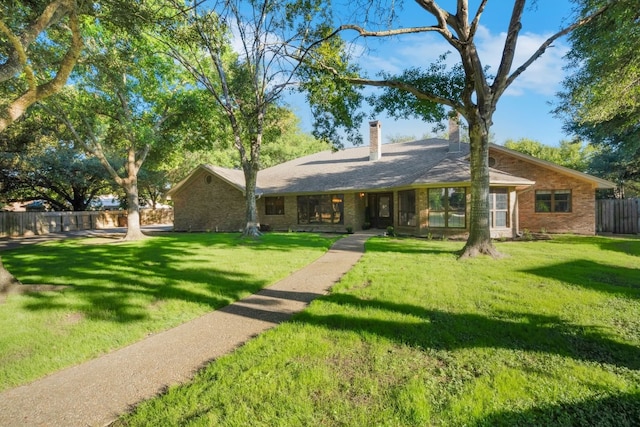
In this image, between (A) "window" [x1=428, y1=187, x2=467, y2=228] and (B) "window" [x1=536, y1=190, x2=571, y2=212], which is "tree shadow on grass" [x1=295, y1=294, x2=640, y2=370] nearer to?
(A) "window" [x1=428, y1=187, x2=467, y2=228]

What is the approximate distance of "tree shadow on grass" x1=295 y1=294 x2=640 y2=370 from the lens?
3.47 metres

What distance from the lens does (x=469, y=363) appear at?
3.30 m

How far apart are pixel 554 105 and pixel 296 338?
60.6ft

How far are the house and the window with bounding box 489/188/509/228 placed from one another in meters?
0.05

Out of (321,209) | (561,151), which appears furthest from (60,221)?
(561,151)

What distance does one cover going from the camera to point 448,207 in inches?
579

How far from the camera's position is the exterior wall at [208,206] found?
69.4 feet

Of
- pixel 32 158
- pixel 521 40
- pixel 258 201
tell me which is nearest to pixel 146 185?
pixel 32 158

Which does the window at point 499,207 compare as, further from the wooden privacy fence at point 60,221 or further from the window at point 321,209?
the wooden privacy fence at point 60,221

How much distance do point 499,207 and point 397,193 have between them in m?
4.83

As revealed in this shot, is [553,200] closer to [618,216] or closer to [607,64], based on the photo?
[618,216]

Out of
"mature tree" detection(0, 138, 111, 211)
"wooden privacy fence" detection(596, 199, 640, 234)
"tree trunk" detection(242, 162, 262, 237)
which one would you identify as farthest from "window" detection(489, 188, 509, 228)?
"mature tree" detection(0, 138, 111, 211)

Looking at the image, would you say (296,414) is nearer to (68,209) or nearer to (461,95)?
(461,95)

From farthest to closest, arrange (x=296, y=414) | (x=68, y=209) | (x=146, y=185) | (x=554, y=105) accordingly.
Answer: (x=146, y=185), (x=68, y=209), (x=554, y=105), (x=296, y=414)
